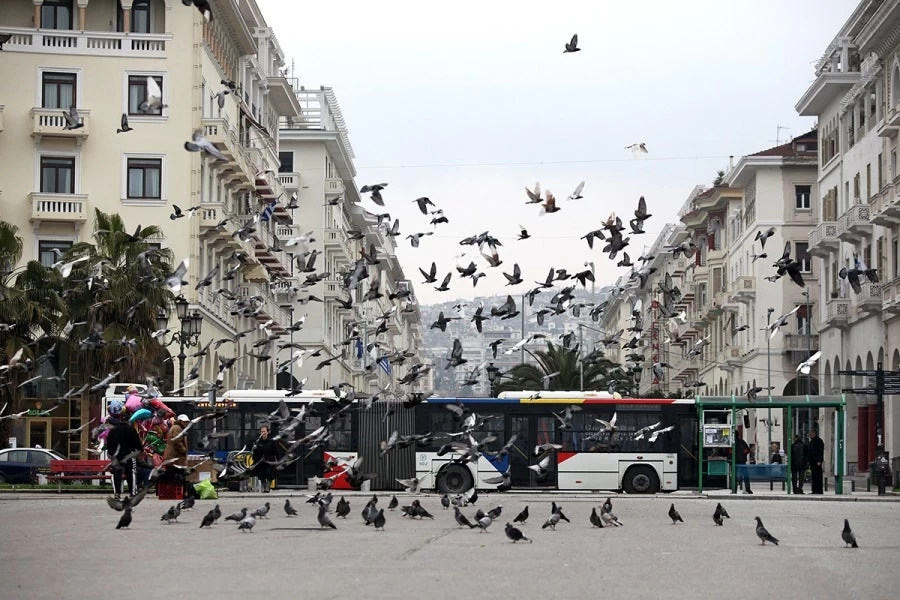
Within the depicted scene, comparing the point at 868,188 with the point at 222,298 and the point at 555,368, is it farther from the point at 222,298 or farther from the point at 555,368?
the point at 555,368

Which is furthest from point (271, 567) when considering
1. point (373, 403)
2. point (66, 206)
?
point (66, 206)

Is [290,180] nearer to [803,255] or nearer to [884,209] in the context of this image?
[803,255]

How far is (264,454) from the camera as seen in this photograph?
38094 mm

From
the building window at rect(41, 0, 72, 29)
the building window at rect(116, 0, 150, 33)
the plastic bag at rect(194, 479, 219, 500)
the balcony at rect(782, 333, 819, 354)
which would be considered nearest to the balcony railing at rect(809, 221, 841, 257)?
the balcony at rect(782, 333, 819, 354)

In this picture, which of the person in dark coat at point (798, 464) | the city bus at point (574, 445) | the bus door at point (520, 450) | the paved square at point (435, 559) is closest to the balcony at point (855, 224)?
the person in dark coat at point (798, 464)

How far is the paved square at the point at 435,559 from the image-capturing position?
1430cm

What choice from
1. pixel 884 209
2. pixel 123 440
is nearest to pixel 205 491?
pixel 123 440

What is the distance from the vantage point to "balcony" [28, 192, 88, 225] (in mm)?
57062

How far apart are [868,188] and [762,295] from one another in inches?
1069

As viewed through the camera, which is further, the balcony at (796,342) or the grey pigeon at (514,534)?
the balcony at (796,342)

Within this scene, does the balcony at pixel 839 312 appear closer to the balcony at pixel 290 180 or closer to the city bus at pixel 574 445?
the city bus at pixel 574 445

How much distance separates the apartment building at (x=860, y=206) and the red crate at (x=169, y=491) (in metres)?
22.6

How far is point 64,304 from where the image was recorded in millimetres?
50812

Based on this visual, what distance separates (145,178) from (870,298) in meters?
24.4
